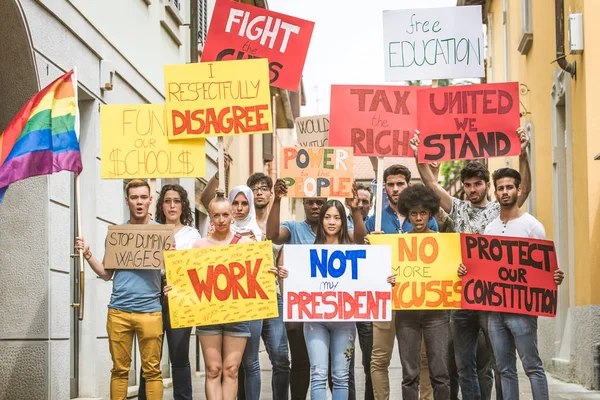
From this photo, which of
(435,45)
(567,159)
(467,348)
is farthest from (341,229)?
(567,159)

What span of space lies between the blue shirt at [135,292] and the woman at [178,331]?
1.28ft

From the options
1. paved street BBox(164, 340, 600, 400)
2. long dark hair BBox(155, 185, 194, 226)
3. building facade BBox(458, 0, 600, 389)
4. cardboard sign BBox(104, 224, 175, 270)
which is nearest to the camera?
cardboard sign BBox(104, 224, 175, 270)

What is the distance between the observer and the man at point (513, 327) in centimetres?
791

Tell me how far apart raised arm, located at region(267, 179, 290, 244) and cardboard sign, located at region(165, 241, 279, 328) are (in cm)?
56

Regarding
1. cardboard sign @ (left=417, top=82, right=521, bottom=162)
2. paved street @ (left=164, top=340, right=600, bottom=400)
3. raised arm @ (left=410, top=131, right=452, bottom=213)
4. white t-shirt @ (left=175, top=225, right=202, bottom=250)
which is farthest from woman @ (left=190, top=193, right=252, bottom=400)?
paved street @ (left=164, top=340, right=600, bottom=400)

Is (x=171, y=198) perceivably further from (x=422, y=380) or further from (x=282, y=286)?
(x=422, y=380)

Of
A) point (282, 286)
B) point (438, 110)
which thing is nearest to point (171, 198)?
point (282, 286)

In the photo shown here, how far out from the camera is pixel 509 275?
27.2 feet

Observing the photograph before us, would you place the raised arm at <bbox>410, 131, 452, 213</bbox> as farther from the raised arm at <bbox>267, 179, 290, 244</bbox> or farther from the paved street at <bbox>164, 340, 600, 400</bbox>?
the paved street at <bbox>164, 340, 600, 400</bbox>

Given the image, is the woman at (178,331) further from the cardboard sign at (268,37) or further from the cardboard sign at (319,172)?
the cardboard sign at (268,37)

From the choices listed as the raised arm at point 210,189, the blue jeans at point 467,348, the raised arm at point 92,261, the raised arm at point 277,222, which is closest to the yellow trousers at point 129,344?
the raised arm at point 92,261

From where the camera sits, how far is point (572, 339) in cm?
1338

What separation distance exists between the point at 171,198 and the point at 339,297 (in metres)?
1.52

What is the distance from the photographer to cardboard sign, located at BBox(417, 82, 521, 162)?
9273 mm
